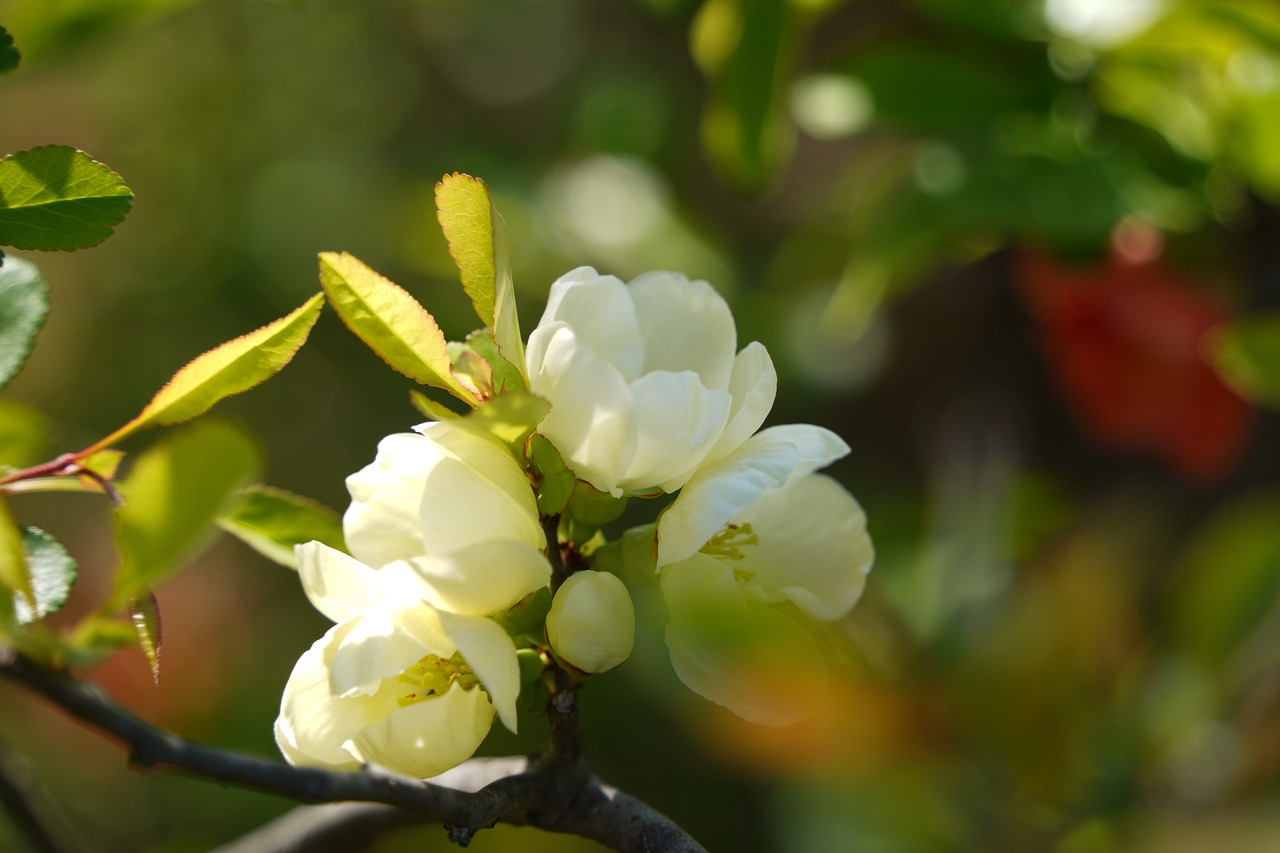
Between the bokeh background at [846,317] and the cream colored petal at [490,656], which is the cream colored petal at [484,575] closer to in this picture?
the cream colored petal at [490,656]

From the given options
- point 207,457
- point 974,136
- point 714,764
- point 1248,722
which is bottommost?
point 714,764

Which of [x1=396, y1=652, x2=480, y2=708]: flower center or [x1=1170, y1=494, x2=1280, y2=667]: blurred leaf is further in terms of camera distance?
[x1=1170, y1=494, x2=1280, y2=667]: blurred leaf

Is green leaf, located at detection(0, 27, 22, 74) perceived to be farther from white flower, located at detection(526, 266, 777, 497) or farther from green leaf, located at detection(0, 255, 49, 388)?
white flower, located at detection(526, 266, 777, 497)

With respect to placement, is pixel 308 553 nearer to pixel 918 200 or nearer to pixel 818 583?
pixel 818 583

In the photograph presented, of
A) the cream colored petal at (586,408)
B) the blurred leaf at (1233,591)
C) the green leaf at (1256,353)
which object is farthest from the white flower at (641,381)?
the blurred leaf at (1233,591)

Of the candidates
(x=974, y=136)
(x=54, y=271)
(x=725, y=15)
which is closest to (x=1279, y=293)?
(x=974, y=136)

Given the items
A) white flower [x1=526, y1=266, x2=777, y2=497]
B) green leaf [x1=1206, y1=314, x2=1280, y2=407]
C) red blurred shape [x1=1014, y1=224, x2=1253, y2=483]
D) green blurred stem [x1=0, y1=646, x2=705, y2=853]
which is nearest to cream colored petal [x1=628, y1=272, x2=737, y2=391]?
white flower [x1=526, y1=266, x2=777, y2=497]
